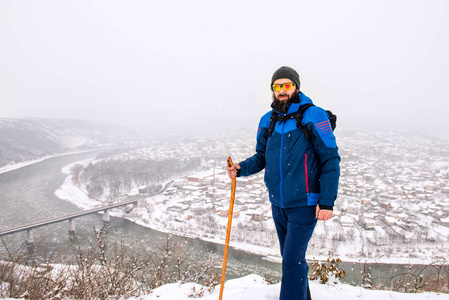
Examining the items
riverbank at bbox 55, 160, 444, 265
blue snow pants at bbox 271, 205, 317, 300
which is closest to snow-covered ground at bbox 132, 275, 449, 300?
blue snow pants at bbox 271, 205, 317, 300

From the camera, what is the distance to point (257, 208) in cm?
2050

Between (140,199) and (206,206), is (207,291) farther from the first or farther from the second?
(140,199)

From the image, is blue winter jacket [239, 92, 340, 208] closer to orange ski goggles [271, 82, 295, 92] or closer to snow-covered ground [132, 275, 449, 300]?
orange ski goggles [271, 82, 295, 92]


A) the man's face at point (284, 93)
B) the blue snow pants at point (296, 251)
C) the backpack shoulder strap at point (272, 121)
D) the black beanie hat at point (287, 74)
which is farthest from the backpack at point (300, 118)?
the blue snow pants at point (296, 251)

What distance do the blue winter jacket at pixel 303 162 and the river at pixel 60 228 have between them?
18.6 feet

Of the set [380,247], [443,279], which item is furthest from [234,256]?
[443,279]

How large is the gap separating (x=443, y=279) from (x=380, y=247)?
47.0 feet

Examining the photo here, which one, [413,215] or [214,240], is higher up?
[413,215]

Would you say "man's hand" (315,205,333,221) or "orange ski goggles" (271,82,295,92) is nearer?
"man's hand" (315,205,333,221)

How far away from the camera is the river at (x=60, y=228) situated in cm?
1235

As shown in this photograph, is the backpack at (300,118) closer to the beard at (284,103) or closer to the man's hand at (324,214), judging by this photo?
the beard at (284,103)

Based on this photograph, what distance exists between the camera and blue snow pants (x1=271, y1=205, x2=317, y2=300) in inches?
61.3

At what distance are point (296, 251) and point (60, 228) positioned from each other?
752 inches

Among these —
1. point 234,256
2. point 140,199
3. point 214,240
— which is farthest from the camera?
point 140,199
